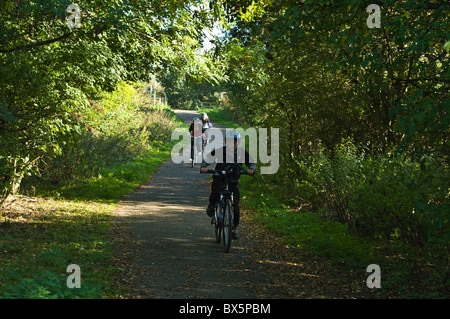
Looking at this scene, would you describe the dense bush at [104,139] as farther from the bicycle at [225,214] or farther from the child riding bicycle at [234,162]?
the bicycle at [225,214]

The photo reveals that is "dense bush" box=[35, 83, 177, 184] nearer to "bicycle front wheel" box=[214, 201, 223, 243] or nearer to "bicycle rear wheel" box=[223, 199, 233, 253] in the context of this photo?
"bicycle front wheel" box=[214, 201, 223, 243]

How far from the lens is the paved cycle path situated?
5.92m

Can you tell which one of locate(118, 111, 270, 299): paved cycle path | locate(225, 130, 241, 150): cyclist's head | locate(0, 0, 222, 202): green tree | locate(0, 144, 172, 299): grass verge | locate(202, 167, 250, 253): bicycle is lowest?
locate(118, 111, 270, 299): paved cycle path

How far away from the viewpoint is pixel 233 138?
8.23 metres

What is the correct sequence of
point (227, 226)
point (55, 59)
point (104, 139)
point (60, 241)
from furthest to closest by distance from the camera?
point (104, 139) → point (55, 59) → point (60, 241) → point (227, 226)

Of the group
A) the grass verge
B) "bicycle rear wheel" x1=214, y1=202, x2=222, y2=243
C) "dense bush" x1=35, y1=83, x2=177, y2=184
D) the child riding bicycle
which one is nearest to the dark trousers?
the child riding bicycle

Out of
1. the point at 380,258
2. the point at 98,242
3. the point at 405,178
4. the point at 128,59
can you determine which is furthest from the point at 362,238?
the point at 128,59

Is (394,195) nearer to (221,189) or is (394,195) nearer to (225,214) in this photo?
(225,214)

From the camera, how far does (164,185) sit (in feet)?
53.5

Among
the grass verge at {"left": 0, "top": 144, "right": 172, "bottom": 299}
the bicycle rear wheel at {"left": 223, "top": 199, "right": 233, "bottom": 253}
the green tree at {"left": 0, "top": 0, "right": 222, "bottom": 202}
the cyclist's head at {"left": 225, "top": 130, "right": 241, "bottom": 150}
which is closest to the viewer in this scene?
the grass verge at {"left": 0, "top": 144, "right": 172, "bottom": 299}

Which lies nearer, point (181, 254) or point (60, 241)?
point (181, 254)

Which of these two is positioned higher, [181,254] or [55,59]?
[55,59]

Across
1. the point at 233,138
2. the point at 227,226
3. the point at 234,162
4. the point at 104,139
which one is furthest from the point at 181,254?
the point at 104,139

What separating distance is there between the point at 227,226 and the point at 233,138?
1564 mm
